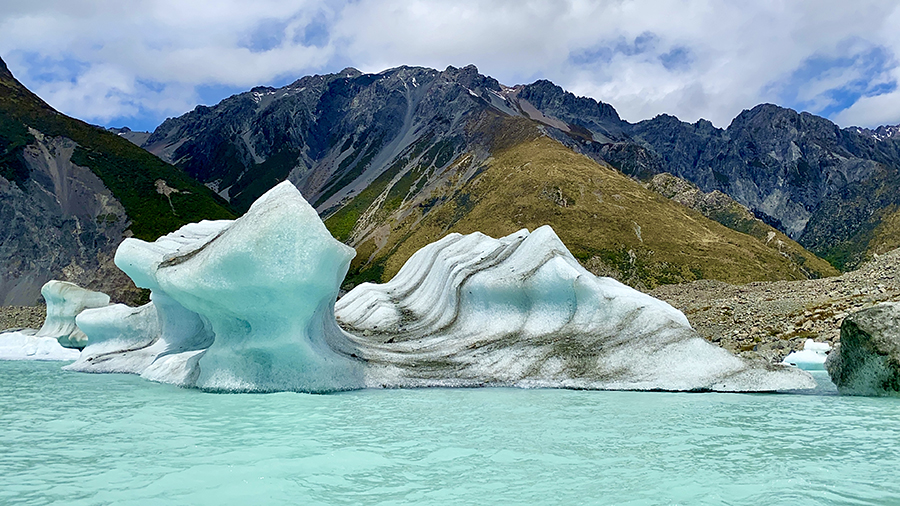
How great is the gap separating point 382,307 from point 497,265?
730 cm

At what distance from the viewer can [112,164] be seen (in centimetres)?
13038

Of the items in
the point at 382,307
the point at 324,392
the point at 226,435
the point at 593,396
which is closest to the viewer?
the point at 226,435

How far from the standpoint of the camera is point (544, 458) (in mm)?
7941

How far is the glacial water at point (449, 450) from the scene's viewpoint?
6387 mm

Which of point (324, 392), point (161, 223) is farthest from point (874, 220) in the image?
point (324, 392)

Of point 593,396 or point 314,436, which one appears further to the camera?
point 593,396

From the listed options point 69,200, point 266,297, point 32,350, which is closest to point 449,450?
point 266,297

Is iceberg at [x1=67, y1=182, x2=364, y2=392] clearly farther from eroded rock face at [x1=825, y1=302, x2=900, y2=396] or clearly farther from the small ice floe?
the small ice floe

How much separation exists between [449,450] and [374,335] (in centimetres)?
1409

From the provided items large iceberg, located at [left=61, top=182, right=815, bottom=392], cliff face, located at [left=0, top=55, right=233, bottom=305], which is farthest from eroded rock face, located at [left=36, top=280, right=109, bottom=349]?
cliff face, located at [left=0, top=55, right=233, bottom=305]

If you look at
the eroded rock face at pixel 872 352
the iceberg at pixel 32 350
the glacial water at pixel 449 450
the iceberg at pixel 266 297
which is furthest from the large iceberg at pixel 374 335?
the iceberg at pixel 32 350

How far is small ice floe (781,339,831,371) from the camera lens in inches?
836

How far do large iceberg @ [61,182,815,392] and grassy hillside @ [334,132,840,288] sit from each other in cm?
8494

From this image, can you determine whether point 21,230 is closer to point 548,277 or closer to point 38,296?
point 38,296
